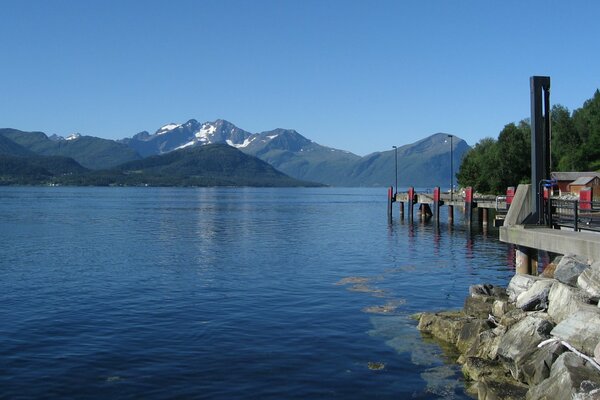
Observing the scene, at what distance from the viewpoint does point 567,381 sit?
11078 mm

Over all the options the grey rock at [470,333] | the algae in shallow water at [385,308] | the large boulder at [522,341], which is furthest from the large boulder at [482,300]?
the large boulder at [522,341]

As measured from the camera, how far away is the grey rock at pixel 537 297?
53.6 feet

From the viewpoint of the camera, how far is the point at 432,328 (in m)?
19.1

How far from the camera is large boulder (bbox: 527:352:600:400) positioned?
10.7m

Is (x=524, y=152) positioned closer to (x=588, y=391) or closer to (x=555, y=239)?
(x=555, y=239)

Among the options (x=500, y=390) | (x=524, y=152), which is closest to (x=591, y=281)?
(x=500, y=390)

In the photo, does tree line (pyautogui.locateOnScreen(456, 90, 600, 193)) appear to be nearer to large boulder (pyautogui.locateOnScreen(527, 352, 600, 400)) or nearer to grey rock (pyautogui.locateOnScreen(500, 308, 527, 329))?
grey rock (pyautogui.locateOnScreen(500, 308, 527, 329))

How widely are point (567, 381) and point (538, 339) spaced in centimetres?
273

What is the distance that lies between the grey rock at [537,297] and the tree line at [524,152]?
3373 inches

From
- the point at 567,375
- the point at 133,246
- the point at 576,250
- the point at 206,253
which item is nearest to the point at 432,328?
the point at 576,250

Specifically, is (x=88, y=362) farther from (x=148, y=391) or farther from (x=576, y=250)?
(x=576, y=250)

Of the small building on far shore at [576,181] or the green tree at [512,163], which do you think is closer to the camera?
the small building on far shore at [576,181]

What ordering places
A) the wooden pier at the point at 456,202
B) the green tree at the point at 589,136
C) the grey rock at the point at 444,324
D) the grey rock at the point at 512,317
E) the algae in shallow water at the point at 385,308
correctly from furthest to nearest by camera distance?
the green tree at the point at 589,136 → the wooden pier at the point at 456,202 → the algae in shallow water at the point at 385,308 → the grey rock at the point at 444,324 → the grey rock at the point at 512,317

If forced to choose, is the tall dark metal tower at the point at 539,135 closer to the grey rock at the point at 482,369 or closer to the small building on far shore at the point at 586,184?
the grey rock at the point at 482,369
